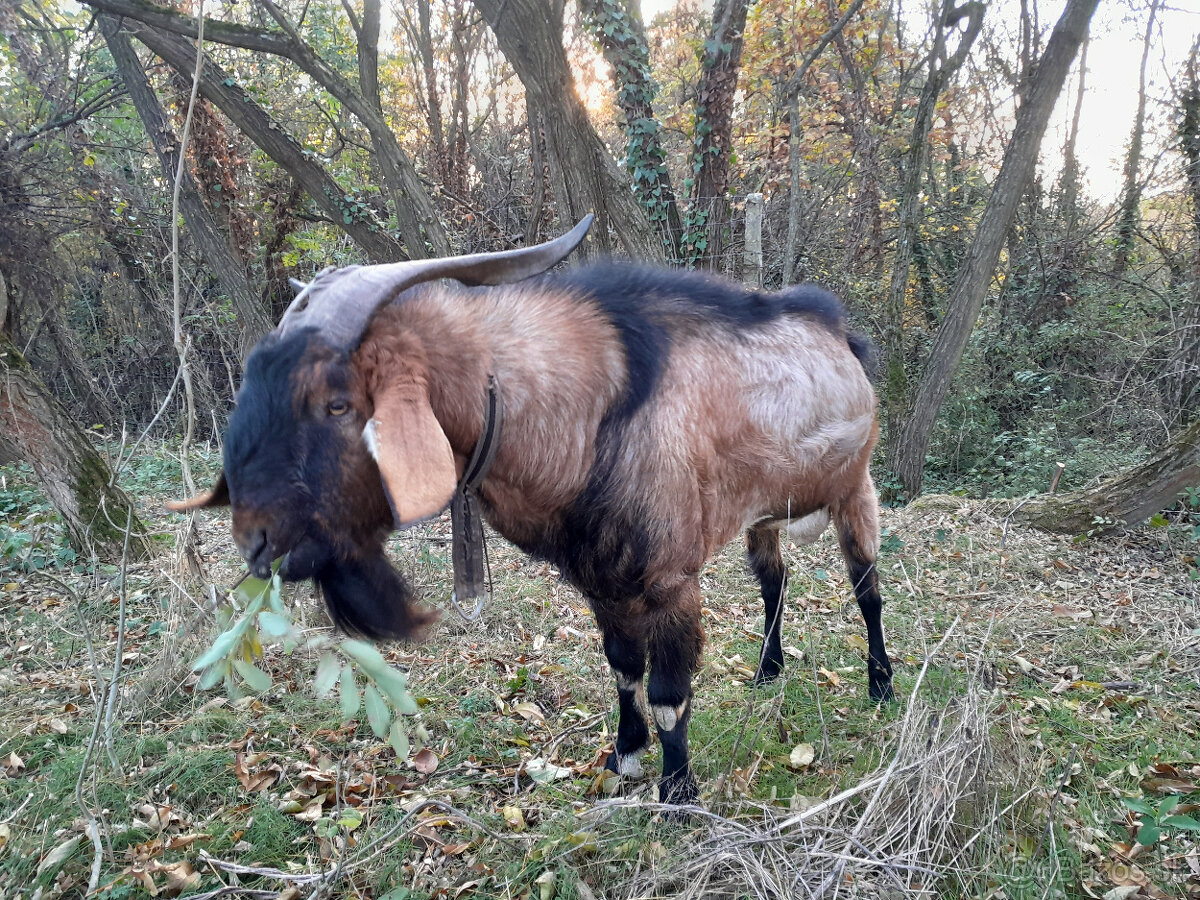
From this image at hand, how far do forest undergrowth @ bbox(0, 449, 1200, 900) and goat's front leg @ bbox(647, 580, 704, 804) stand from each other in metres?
0.13

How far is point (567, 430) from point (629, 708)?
1.34 metres

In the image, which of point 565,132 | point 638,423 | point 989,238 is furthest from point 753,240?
point 638,423

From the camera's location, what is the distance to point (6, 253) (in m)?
9.27

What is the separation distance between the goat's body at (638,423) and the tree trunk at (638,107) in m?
3.68

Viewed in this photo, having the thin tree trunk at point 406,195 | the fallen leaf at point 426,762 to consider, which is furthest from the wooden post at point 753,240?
the fallen leaf at point 426,762

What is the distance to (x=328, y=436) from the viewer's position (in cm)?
186

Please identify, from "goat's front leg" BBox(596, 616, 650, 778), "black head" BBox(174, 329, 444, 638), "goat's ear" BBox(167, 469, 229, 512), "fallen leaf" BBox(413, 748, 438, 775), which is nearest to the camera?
"black head" BBox(174, 329, 444, 638)

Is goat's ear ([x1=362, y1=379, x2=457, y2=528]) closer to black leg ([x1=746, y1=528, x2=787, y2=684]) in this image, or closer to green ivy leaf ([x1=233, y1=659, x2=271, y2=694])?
green ivy leaf ([x1=233, y1=659, x2=271, y2=694])

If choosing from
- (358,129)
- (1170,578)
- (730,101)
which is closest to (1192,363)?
(1170,578)

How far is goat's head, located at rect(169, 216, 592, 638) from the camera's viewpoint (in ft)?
5.82

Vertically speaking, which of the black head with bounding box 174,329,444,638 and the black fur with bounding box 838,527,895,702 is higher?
A: the black head with bounding box 174,329,444,638

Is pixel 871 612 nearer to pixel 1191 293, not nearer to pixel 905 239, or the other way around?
pixel 905 239

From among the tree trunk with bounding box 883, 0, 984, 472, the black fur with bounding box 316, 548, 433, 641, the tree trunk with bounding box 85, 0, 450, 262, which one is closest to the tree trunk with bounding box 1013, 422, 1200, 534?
the tree trunk with bounding box 883, 0, 984, 472

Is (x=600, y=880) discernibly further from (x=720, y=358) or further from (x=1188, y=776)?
(x=1188, y=776)
